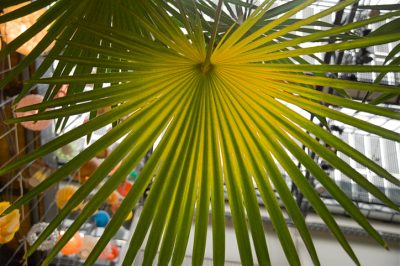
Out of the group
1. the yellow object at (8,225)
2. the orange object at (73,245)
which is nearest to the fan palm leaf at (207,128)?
the yellow object at (8,225)

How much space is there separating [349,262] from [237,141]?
21.5 feet

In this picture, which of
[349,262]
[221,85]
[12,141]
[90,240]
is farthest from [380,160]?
[221,85]

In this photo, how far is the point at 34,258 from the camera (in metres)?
7.72

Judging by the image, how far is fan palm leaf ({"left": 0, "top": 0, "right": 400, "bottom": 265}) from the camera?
67 centimetres

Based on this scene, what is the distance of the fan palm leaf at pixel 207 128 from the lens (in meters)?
0.67

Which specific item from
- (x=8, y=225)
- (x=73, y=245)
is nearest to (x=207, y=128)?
(x=8, y=225)

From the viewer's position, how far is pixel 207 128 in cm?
80

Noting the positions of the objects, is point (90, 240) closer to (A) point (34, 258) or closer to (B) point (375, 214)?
(A) point (34, 258)

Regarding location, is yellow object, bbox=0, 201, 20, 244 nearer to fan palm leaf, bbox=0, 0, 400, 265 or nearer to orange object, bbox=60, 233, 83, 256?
orange object, bbox=60, 233, 83, 256

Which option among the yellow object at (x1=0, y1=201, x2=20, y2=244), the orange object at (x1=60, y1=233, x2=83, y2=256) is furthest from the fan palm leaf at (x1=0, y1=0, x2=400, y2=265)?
the orange object at (x1=60, y1=233, x2=83, y2=256)

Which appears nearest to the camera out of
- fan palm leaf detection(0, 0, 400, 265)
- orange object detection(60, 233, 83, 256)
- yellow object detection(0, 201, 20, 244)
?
fan palm leaf detection(0, 0, 400, 265)

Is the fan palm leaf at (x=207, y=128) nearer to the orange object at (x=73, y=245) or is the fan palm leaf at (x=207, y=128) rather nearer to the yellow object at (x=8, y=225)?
the yellow object at (x=8, y=225)

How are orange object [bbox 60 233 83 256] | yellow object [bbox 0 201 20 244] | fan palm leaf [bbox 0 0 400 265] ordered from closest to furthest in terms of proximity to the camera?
fan palm leaf [bbox 0 0 400 265]
yellow object [bbox 0 201 20 244]
orange object [bbox 60 233 83 256]

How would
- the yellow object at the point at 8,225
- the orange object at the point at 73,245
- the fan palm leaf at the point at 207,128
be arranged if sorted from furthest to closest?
the orange object at the point at 73,245, the yellow object at the point at 8,225, the fan palm leaf at the point at 207,128
